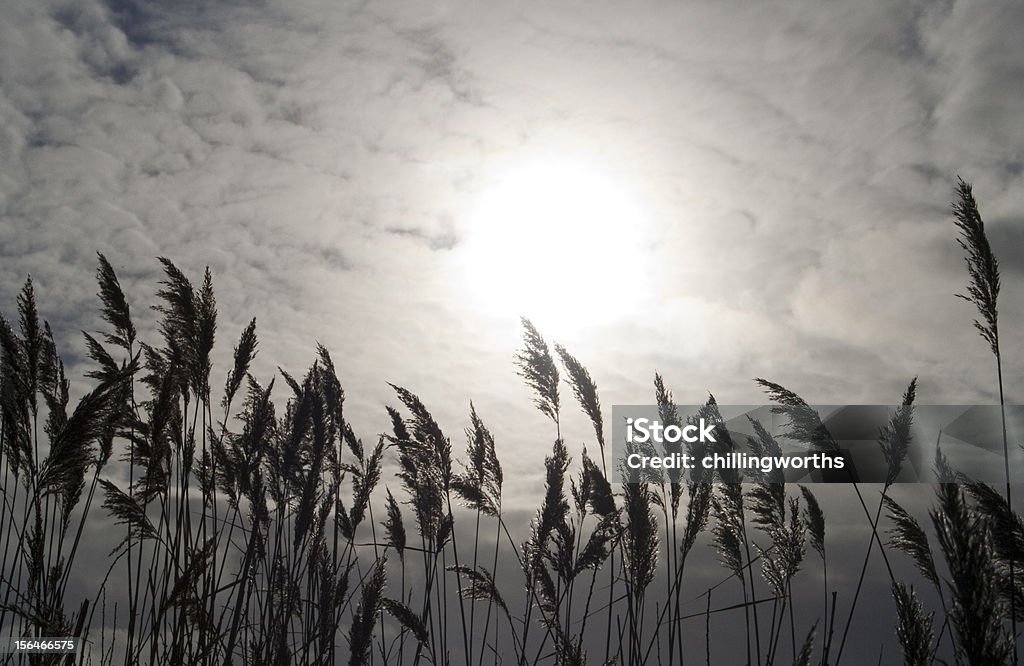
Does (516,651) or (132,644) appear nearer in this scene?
(132,644)

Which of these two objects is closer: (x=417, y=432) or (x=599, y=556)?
(x=599, y=556)

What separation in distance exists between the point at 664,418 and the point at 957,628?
8.43 feet

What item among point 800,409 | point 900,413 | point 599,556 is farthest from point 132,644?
point 900,413

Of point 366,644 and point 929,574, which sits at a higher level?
point 929,574

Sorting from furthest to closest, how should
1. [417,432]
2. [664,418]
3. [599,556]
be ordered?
1. [417,432]
2. [664,418]
3. [599,556]

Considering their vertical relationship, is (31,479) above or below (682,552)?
above

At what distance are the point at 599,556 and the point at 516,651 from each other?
798 millimetres

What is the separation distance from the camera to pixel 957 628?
7.33 feet

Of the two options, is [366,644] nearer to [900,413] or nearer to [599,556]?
[599,556]

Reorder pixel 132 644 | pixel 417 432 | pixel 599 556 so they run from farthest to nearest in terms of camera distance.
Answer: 1. pixel 417 432
2. pixel 599 556
3. pixel 132 644

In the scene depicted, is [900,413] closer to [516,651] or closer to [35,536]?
[516,651]

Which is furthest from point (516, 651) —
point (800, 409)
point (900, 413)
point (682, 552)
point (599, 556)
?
point (900, 413)

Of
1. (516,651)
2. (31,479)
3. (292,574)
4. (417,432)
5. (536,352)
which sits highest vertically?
(536,352)

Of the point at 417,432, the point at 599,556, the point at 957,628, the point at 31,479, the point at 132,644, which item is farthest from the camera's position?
the point at 417,432
